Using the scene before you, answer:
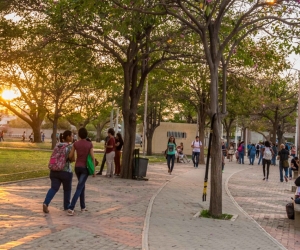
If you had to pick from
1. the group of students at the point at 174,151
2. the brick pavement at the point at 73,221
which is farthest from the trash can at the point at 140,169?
the brick pavement at the point at 73,221

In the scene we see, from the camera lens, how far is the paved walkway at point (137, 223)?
7.22 metres

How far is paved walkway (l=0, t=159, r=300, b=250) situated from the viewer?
23.7ft

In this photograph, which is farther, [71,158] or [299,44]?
[299,44]

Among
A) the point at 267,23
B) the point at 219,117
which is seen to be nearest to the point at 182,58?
the point at 267,23

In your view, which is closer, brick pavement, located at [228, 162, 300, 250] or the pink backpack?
brick pavement, located at [228, 162, 300, 250]

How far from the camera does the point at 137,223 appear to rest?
Answer: 29.2 ft

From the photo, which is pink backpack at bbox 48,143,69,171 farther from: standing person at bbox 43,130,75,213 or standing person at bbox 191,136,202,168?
standing person at bbox 191,136,202,168

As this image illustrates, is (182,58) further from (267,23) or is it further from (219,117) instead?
(219,117)

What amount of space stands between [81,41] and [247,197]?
29.4 feet

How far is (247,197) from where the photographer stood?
48.1ft

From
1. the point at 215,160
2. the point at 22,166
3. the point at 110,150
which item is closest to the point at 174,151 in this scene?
the point at 110,150

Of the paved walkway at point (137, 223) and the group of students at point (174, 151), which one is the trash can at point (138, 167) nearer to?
the group of students at point (174, 151)

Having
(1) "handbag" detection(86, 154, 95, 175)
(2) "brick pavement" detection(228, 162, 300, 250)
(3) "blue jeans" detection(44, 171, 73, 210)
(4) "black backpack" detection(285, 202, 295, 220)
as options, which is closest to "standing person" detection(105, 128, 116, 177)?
(2) "brick pavement" detection(228, 162, 300, 250)

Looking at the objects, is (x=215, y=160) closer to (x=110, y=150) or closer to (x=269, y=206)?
(x=269, y=206)
